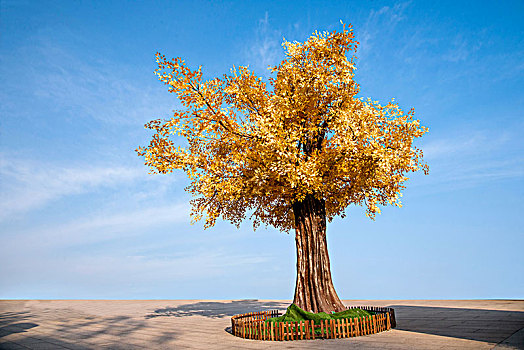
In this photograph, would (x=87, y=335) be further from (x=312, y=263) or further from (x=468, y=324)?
(x=468, y=324)

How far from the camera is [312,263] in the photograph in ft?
52.9

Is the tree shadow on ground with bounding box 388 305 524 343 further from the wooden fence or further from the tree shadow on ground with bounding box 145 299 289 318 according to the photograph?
the tree shadow on ground with bounding box 145 299 289 318

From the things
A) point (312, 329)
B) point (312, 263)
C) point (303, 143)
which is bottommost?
point (312, 329)

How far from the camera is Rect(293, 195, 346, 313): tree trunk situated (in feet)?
52.0

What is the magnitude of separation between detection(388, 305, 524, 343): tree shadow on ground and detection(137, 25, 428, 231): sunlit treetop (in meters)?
4.70

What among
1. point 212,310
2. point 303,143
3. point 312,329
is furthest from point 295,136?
point 212,310

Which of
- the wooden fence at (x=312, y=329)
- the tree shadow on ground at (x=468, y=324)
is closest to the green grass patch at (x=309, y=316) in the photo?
the wooden fence at (x=312, y=329)

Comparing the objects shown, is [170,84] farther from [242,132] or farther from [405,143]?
[405,143]

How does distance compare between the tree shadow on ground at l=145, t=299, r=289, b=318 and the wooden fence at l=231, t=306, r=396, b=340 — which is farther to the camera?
the tree shadow on ground at l=145, t=299, r=289, b=318

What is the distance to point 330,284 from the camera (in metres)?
16.1

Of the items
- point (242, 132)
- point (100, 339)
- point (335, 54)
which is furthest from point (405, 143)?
point (100, 339)

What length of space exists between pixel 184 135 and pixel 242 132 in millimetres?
2578

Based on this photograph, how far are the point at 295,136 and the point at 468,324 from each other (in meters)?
9.57

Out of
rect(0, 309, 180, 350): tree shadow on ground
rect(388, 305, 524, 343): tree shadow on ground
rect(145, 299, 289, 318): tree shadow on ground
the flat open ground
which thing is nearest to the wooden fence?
the flat open ground
